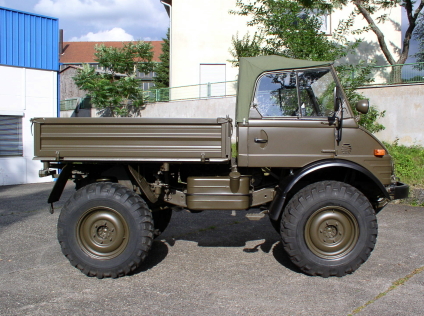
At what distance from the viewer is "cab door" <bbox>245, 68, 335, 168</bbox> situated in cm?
480

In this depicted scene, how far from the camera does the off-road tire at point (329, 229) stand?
462cm

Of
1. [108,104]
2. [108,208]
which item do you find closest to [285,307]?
[108,208]

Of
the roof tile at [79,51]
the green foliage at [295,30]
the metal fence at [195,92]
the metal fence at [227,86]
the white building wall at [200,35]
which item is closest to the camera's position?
the green foliage at [295,30]

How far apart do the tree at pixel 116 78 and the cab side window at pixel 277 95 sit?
57.2ft

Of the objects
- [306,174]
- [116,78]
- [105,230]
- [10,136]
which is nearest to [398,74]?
[306,174]

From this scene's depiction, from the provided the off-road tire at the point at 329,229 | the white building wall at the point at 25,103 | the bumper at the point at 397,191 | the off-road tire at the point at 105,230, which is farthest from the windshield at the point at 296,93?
the white building wall at the point at 25,103

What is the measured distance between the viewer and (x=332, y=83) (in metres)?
5.00

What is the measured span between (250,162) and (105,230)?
1814 mm

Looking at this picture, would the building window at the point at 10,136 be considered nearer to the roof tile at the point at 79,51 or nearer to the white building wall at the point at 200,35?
the white building wall at the point at 200,35

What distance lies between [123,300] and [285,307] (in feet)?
5.09

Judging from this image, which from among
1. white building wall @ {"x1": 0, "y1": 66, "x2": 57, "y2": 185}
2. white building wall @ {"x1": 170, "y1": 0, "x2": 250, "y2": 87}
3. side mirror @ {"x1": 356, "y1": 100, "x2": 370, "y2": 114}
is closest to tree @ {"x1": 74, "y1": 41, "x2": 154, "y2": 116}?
white building wall @ {"x1": 170, "y1": 0, "x2": 250, "y2": 87}

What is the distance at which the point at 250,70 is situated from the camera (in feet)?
16.3

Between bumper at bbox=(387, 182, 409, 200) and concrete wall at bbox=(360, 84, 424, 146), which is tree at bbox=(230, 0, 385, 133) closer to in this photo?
concrete wall at bbox=(360, 84, 424, 146)

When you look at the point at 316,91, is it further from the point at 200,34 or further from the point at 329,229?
the point at 200,34
